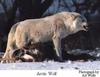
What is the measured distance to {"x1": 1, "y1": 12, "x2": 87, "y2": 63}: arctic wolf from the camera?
4.02 metres

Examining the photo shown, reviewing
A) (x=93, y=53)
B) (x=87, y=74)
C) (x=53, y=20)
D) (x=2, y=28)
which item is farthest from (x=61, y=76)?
(x=2, y=28)

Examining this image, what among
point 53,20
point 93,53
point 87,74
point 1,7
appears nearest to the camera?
point 87,74

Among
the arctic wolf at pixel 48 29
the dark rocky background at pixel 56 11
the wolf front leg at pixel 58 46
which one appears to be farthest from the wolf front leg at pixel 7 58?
the wolf front leg at pixel 58 46

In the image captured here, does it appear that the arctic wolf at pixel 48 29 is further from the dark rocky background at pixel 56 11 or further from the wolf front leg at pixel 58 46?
the dark rocky background at pixel 56 11

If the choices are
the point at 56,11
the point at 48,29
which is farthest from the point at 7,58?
the point at 56,11

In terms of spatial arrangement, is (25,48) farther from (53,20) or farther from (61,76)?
(61,76)

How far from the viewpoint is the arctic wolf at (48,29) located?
158 inches

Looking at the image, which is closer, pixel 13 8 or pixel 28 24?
pixel 28 24

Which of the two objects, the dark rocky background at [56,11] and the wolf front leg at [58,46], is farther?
the dark rocky background at [56,11]

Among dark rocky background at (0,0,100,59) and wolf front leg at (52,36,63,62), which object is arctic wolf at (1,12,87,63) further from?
dark rocky background at (0,0,100,59)

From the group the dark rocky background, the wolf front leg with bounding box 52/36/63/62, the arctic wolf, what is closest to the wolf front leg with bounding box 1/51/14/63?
the arctic wolf

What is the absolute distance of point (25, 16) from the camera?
15.0ft

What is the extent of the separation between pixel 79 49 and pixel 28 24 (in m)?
0.71

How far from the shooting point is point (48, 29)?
4.04m
